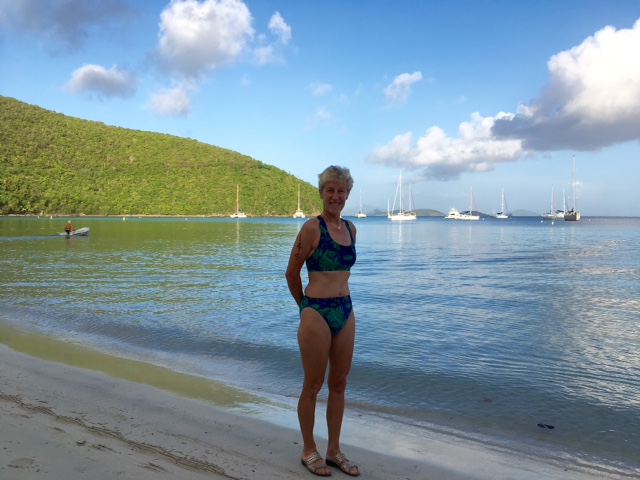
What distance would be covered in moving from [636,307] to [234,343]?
10467 millimetres

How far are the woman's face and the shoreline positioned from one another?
6.55ft

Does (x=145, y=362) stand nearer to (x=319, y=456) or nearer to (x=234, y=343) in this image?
(x=234, y=343)

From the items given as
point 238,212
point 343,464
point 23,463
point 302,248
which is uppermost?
point 238,212

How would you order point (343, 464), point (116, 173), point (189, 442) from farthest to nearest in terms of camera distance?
point (116, 173)
point (189, 442)
point (343, 464)

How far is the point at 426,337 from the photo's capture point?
9445mm

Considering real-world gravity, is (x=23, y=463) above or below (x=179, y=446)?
above

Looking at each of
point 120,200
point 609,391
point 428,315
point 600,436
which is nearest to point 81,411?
point 600,436

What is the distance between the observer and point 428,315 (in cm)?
1175

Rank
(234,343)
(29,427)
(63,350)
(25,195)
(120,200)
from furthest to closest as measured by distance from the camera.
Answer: (120,200), (25,195), (234,343), (63,350), (29,427)

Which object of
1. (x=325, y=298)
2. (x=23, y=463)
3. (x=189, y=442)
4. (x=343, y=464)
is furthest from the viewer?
(x=189, y=442)

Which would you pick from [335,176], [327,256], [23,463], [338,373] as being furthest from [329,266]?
[23,463]

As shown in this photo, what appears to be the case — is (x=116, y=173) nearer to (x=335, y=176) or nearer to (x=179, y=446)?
(x=179, y=446)

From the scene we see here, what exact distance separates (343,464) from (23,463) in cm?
234

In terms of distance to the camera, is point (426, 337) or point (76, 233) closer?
point (426, 337)
